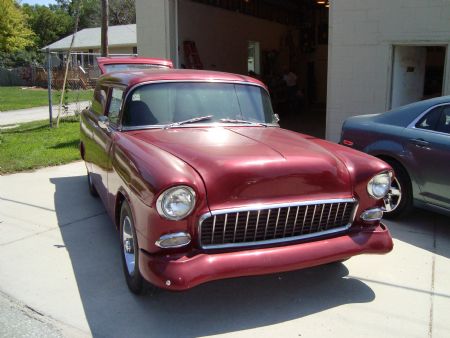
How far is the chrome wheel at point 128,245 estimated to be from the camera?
3807 millimetres

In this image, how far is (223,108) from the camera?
466cm

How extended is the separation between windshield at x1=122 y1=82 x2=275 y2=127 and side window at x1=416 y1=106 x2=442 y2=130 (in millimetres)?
1871

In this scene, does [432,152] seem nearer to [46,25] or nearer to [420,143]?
[420,143]

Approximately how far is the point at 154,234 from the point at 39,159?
6.35 metres

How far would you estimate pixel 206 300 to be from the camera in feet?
12.4

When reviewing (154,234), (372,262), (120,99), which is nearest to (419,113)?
(372,262)

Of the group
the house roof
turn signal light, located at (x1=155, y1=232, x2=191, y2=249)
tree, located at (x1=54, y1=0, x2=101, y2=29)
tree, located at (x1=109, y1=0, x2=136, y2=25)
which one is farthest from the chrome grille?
tree, located at (x1=54, y1=0, x2=101, y2=29)

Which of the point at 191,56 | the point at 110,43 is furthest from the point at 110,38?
the point at 191,56

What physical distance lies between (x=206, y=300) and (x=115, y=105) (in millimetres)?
2248

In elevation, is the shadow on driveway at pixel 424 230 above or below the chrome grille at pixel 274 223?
below

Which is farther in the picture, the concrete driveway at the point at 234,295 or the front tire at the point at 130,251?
the front tire at the point at 130,251

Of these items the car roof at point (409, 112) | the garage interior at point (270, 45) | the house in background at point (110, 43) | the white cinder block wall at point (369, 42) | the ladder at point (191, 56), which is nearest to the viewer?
the car roof at point (409, 112)

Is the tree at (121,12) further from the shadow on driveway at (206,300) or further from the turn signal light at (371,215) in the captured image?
the turn signal light at (371,215)

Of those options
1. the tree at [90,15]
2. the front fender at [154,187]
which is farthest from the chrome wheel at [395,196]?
the tree at [90,15]
